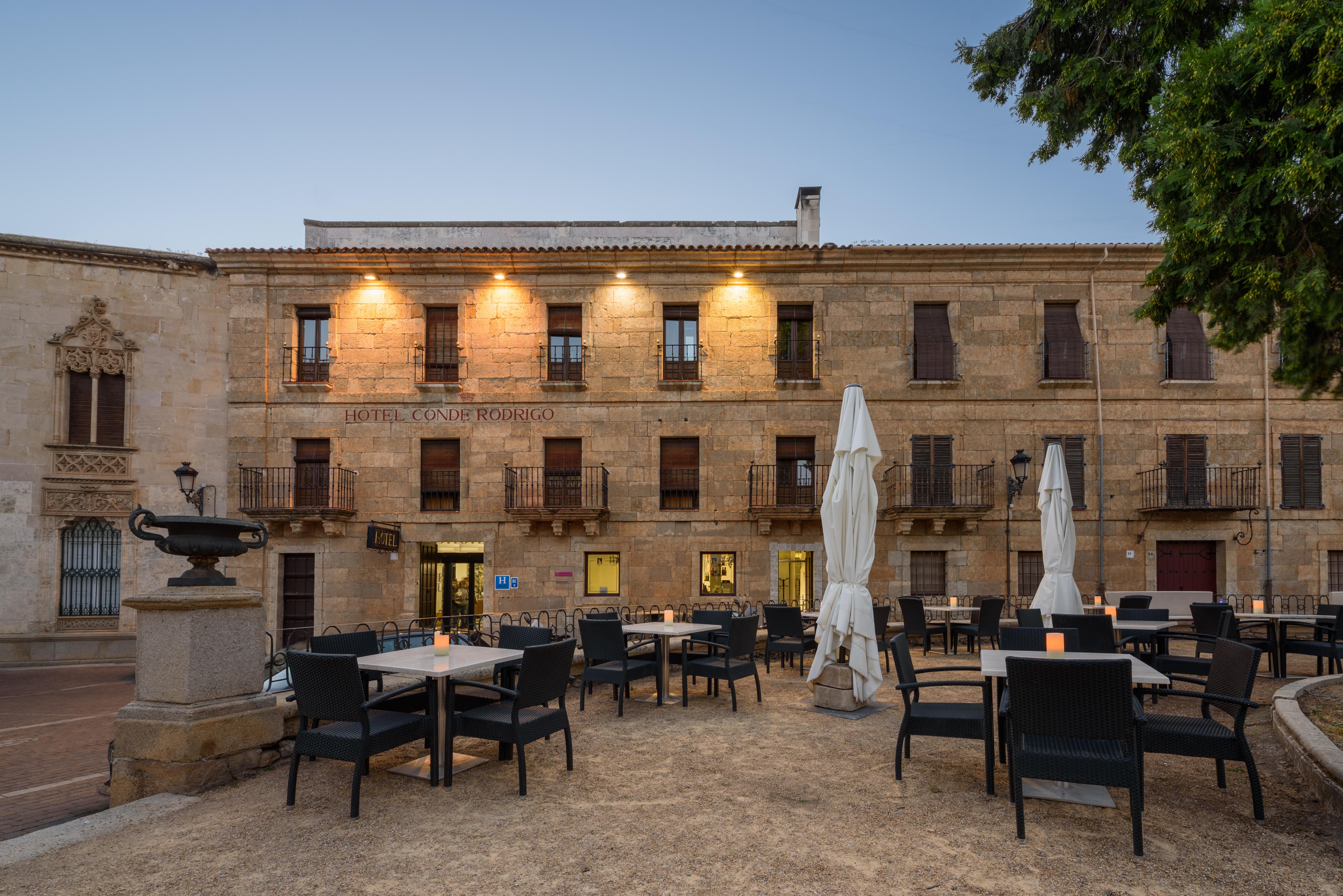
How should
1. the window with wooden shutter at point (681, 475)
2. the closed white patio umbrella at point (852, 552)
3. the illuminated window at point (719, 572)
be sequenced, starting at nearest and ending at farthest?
the closed white patio umbrella at point (852, 552) < the illuminated window at point (719, 572) < the window with wooden shutter at point (681, 475)

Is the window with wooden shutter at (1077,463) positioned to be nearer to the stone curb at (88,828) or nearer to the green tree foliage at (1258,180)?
the green tree foliage at (1258,180)

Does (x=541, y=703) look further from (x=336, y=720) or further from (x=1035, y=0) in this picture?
(x=1035, y=0)

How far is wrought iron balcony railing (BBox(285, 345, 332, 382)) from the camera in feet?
52.7

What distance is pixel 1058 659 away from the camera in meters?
3.91

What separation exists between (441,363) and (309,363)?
300 cm

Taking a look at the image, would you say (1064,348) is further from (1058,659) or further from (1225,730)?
(1058,659)

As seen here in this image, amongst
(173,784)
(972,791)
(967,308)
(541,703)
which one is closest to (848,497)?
(972,791)

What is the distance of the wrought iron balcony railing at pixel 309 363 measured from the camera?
16062mm

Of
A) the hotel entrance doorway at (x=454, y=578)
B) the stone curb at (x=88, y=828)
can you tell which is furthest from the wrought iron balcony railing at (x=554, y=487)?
the stone curb at (x=88, y=828)

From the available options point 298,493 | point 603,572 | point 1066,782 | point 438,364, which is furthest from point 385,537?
point 1066,782

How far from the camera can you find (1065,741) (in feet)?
13.9

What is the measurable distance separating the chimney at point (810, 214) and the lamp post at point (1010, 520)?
287 inches

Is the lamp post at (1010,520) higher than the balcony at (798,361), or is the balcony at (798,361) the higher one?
the balcony at (798,361)

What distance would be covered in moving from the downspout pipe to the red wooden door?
127 centimetres
